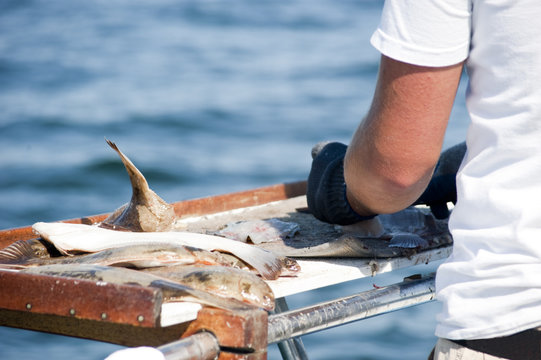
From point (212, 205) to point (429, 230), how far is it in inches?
32.8

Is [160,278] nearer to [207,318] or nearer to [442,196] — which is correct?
[207,318]

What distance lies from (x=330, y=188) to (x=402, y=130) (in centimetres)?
68

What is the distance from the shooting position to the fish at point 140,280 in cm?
155

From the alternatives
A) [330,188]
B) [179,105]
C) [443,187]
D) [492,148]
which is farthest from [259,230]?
[179,105]

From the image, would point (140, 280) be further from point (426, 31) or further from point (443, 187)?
point (443, 187)

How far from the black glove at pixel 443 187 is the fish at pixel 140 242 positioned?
0.73 m

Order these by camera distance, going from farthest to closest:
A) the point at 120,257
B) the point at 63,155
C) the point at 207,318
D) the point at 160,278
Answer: the point at 63,155 → the point at 120,257 → the point at 160,278 → the point at 207,318

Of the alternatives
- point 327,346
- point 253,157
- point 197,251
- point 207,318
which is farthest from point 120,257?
point 253,157

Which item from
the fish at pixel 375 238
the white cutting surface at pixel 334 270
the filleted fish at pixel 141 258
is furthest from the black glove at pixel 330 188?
the filleted fish at pixel 141 258

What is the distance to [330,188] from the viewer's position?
224 centimetres

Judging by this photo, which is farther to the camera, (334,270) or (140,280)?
(334,270)

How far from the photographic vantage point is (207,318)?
1.52 m

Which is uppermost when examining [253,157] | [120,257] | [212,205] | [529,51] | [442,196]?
[529,51]

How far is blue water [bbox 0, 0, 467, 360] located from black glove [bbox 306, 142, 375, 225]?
4.19 m
